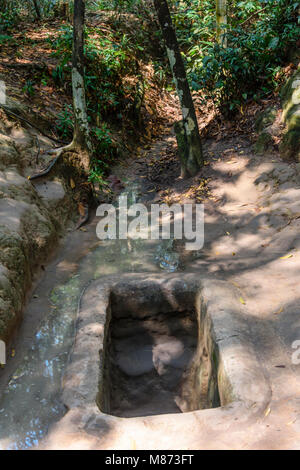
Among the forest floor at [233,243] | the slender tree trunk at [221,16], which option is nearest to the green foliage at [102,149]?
the forest floor at [233,243]

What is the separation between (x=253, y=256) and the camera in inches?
168

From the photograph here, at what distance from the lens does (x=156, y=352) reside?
385 centimetres

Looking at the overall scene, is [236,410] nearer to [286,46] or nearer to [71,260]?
[71,260]

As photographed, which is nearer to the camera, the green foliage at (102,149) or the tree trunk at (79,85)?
the tree trunk at (79,85)

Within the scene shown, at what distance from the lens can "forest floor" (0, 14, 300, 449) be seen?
2.30m

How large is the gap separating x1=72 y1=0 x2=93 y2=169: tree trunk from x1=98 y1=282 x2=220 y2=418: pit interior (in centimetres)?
270

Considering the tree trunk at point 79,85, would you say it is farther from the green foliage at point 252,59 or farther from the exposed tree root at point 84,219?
the green foliage at point 252,59

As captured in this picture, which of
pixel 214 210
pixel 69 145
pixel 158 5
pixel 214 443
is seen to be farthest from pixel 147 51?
pixel 214 443

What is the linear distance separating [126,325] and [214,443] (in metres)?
1.89

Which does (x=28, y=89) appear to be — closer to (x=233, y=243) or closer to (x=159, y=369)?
(x=233, y=243)

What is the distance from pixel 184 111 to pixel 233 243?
95.5 inches

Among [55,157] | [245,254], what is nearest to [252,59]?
[55,157]

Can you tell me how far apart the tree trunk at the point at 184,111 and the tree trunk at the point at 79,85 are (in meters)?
1.19

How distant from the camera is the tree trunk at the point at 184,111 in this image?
5.69m
